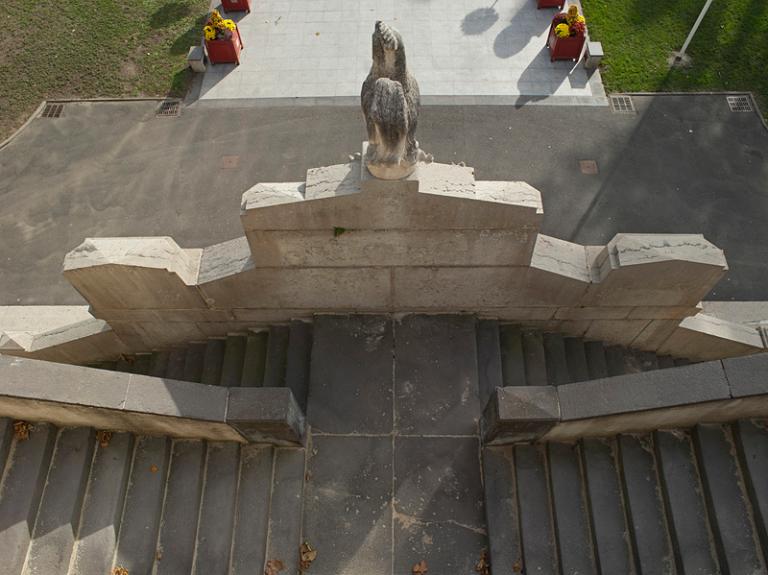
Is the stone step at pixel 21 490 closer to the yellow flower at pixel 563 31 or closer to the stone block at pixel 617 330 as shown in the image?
the stone block at pixel 617 330

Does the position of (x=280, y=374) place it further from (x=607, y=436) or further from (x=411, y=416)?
(x=607, y=436)

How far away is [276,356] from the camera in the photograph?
823 cm

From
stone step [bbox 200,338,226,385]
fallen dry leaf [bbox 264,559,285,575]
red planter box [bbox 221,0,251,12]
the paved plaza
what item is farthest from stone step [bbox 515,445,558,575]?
red planter box [bbox 221,0,251,12]

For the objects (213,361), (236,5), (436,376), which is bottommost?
(213,361)

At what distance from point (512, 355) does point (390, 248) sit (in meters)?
2.73

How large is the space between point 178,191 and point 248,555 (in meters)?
7.97

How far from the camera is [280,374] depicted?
320 inches

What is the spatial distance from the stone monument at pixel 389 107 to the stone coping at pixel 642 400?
9.64ft

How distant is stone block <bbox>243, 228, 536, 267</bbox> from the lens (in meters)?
6.68

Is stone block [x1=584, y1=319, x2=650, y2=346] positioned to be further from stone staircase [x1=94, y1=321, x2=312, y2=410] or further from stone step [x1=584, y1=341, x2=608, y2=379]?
stone staircase [x1=94, y1=321, x2=312, y2=410]

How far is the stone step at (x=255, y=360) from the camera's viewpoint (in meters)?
8.28

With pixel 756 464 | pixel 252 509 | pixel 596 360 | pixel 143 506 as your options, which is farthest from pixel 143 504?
pixel 756 464

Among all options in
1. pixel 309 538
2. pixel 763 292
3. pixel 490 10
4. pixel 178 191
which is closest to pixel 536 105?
pixel 490 10

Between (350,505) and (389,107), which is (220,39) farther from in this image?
(350,505)
